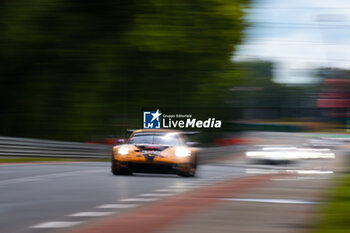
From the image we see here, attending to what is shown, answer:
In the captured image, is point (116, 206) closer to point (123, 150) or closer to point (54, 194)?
point (54, 194)

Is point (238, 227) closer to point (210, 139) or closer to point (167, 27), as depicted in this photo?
point (167, 27)

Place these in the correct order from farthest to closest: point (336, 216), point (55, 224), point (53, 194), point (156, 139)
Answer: point (156, 139) → point (53, 194) → point (336, 216) → point (55, 224)

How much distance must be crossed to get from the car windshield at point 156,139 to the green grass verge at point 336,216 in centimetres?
767

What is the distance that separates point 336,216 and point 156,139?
10203mm

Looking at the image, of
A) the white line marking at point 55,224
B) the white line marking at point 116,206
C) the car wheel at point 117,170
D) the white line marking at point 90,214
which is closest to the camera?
the white line marking at point 55,224

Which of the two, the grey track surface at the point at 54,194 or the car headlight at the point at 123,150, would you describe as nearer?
the grey track surface at the point at 54,194

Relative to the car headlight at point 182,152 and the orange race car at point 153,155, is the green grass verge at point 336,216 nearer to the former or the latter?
the orange race car at point 153,155

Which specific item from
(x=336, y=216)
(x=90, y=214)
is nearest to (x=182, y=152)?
(x=90, y=214)

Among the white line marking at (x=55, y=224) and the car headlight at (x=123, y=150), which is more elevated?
the car headlight at (x=123, y=150)

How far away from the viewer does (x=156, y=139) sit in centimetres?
1841

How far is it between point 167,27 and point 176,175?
368 inches

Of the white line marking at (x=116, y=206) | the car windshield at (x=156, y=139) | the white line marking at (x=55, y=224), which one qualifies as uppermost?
the car windshield at (x=156, y=139)

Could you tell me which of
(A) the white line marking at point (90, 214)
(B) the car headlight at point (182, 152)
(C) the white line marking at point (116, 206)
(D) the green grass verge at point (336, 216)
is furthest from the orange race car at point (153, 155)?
(A) the white line marking at point (90, 214)

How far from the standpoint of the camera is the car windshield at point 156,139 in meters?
18.3
